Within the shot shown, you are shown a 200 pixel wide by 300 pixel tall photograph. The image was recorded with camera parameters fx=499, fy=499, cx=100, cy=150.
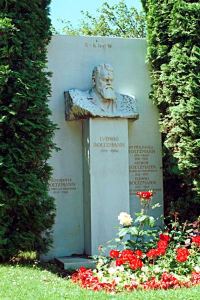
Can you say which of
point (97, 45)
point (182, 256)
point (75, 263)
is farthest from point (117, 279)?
point (97, 45)

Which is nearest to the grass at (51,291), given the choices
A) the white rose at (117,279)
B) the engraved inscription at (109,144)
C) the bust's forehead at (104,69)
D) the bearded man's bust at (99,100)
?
the white rose at (117,279)

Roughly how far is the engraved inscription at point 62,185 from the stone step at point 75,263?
1.15 meters

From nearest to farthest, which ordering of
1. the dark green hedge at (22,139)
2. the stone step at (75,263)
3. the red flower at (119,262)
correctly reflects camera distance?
the red flower at (119,262)
the dark green hedge at (22,139)
the stone step at (75,263)

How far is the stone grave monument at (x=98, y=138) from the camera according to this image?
7.93 meters

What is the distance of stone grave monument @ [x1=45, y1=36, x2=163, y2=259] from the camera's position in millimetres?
7934

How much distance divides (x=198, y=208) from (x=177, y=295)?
4014mm

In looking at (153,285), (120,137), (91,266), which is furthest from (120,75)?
(153,285)

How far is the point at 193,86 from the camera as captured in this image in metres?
7.96

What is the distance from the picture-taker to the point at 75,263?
7215 millimetres

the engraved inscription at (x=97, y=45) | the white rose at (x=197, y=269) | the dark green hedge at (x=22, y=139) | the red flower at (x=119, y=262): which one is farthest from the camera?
the engraved inscription at (x=97, y=45)

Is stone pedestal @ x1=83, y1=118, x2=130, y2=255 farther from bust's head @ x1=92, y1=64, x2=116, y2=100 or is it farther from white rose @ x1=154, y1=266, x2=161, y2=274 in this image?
white rose @ x1=154, y1=266, x2=161, y2=274

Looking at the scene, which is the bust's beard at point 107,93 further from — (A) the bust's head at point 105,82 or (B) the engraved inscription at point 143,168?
(B) the engraved inscription at point 143,168

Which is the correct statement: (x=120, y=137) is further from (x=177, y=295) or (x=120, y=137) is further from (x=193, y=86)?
(x=177, y=295)

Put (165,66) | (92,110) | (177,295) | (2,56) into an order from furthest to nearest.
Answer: (165,66), (92,110), (2,56), (177,295)
